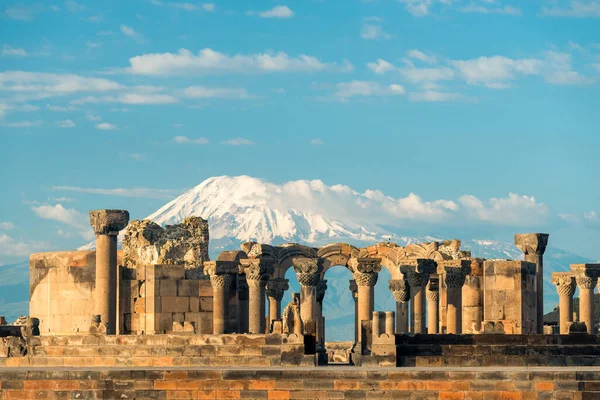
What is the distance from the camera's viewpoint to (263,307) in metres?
46.6

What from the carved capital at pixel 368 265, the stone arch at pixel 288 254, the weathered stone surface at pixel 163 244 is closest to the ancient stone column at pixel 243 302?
the weathered stone surface at pixel 163 244

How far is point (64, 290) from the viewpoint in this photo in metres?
46.3

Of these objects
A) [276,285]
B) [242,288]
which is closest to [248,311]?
[242,288]

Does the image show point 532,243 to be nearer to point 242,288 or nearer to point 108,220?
point 242,288

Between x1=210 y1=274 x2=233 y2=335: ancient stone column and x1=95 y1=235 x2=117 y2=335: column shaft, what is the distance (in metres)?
3.23

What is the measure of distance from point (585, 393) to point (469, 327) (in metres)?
13.2

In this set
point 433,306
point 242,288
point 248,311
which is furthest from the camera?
point 433,306

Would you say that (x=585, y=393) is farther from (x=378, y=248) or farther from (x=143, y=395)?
(x=378, y=248)

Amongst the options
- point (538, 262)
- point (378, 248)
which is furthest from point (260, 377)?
point (378, 248)

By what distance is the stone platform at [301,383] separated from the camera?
31.8 m

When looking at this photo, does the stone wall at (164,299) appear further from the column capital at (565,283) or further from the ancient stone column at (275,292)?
the column capital at (565,283)

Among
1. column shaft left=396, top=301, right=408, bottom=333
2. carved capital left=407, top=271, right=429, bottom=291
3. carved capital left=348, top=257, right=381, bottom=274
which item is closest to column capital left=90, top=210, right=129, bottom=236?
carved capital left=348, top=257, right=381, bottom=274

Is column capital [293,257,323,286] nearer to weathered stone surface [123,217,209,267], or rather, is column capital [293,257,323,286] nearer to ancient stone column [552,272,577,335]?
weathered stone surface [123,217,209,267]

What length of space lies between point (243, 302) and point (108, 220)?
6.98 meters
